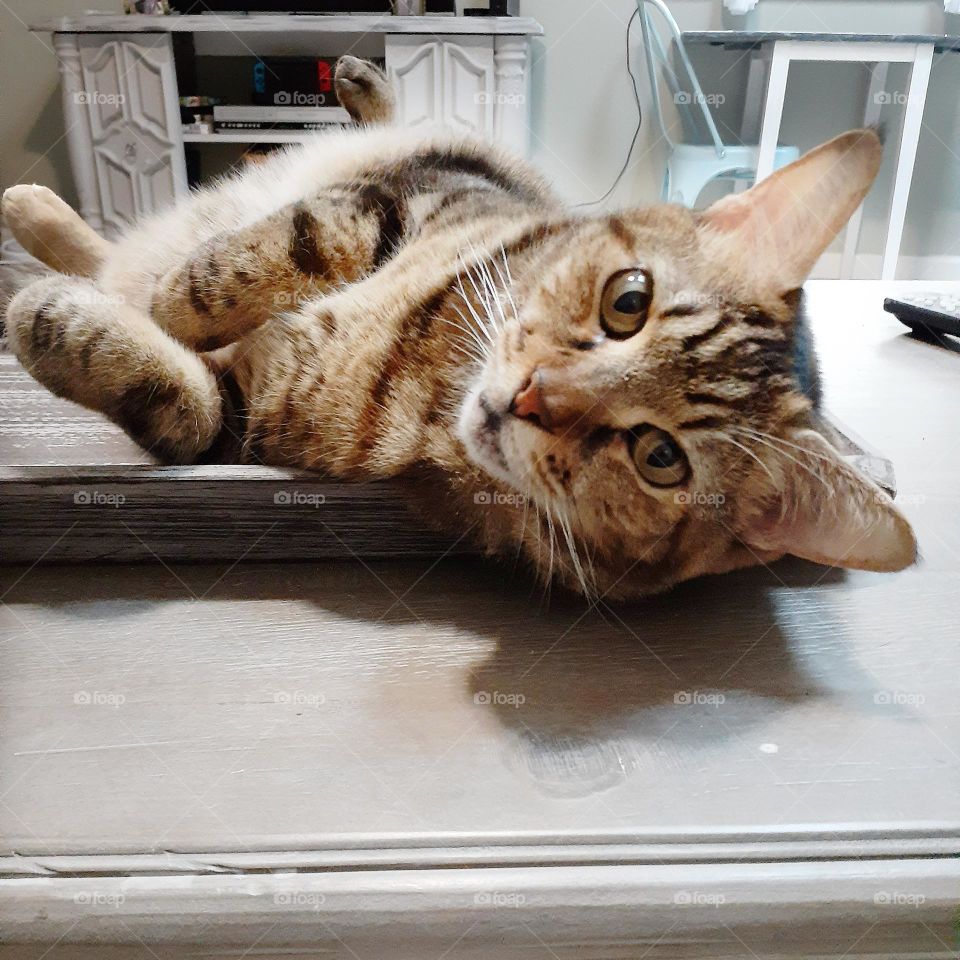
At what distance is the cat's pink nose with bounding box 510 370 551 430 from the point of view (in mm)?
612

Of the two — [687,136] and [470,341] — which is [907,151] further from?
[470,341]

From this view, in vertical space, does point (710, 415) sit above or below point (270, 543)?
above

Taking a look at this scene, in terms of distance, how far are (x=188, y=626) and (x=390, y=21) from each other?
2.13 metres

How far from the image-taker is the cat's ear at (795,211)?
610 millimetres

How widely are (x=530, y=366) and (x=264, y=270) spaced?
311 millimetres

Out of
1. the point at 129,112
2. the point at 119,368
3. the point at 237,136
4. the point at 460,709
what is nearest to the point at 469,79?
the point at 237,136

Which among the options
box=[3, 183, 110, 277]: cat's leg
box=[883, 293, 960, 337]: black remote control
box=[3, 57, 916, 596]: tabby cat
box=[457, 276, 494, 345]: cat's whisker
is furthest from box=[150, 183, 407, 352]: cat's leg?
box=[883, 293, 960, 337]: black remote control

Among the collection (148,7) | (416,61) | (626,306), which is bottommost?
(626,306)

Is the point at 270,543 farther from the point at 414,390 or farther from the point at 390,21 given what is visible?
the point at 390,21

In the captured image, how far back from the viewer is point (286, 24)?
2.20 m

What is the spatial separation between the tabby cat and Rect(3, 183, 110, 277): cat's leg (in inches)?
9.9

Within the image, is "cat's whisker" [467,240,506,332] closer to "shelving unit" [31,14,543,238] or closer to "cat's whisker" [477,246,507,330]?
"cat's whisker" [477,246,507,330]

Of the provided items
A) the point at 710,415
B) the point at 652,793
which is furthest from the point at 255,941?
the point at 710,415

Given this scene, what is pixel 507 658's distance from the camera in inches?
23.2
